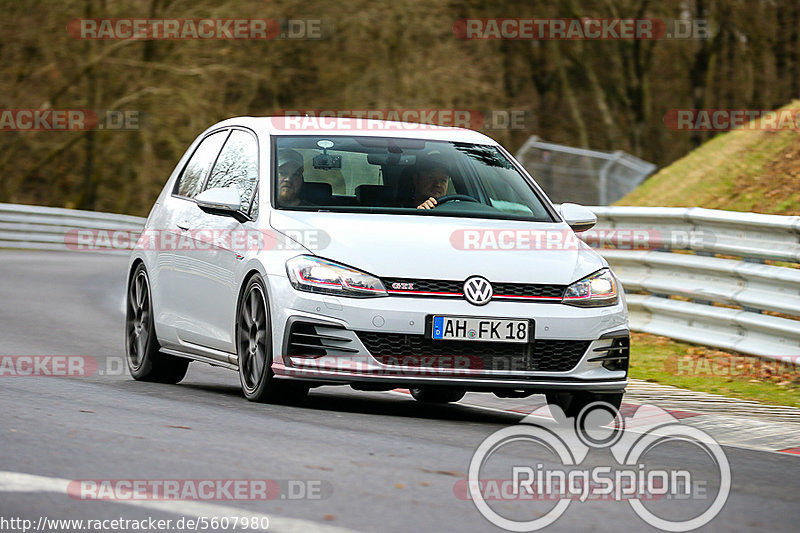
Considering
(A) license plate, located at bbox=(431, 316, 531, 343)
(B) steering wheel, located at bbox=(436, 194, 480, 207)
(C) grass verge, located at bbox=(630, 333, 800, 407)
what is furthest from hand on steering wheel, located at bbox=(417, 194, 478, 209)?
(C) grass verge, located at bbox=(630, 333, 800, 407)

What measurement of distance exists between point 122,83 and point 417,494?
112 feet

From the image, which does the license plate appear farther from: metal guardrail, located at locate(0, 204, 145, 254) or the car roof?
metal guardrail, located at locate(0, 204, 145, 254)

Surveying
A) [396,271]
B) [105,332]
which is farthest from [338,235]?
[105,332]

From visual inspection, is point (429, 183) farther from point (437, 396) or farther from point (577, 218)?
point (437, 396)

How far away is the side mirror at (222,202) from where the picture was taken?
29.9 feet

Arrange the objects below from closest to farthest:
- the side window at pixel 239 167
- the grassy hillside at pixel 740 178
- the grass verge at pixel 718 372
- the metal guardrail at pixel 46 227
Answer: the side window at pixel 239 167 < the grass verge at pixel 718 372 < the grassy hillside at pixel 740 178 < the metal guardrail at pixel 46 227

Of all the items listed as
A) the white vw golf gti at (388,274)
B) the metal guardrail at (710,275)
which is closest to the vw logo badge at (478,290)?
the white vw golf gti at (388,274)

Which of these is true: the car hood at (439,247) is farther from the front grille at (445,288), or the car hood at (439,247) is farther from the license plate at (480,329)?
the license plate at (480,329)

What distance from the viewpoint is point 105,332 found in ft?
48.1

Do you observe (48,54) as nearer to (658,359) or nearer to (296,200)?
(658,359)

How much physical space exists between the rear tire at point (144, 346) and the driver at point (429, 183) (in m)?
2.18

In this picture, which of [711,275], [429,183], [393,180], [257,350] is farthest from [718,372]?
[257,350]

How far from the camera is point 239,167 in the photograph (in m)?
9.83

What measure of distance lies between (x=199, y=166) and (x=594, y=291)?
130 inches
